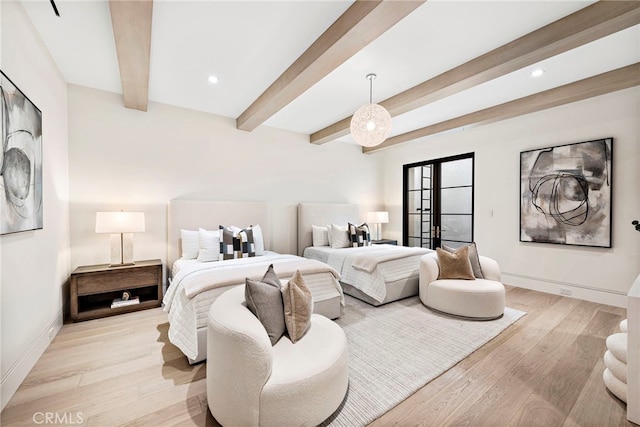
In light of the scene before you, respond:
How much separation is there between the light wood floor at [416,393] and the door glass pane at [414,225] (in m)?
3.03

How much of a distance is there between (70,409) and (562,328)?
4.07 metres

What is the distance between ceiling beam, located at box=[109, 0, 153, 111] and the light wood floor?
8.25 ft

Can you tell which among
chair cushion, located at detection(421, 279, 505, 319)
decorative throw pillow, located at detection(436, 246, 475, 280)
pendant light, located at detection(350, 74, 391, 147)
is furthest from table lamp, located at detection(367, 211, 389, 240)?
pendant light, located at detection(350, 74, 391, 147)

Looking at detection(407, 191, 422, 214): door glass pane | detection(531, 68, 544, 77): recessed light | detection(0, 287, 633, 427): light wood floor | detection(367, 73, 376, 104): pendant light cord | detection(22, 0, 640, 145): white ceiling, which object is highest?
detection(531, 68, 544, 77): recessed light

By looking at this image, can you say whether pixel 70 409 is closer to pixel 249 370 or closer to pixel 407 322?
pixel 249 370

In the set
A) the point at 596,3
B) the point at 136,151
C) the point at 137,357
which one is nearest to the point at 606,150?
the point at 596,3

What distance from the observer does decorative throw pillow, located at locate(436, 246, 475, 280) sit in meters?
3.10

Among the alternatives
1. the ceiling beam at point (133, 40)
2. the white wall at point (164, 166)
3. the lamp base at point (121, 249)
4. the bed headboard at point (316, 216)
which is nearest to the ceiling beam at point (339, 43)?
the ceiling beam at point (133, 40)

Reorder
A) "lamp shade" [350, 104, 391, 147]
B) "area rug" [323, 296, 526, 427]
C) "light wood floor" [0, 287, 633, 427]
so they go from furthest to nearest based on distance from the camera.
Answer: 1. "lamp shade" [350, 104, 391, 147]
2. "area rug" [323, 296, 526, 427]
3. "light wood floor" [0, 287, 633, 427]

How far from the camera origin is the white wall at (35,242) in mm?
1694

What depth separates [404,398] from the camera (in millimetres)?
1695

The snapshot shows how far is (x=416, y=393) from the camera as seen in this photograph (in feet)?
5.76

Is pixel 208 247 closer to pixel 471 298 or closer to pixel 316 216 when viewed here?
pixel 316 216

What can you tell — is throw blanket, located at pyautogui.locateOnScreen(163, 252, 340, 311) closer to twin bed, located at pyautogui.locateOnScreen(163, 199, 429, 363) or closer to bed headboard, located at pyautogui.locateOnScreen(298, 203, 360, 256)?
twin bed, located at pyautogui.locateOnScreen(163, 199, 429, 363)
